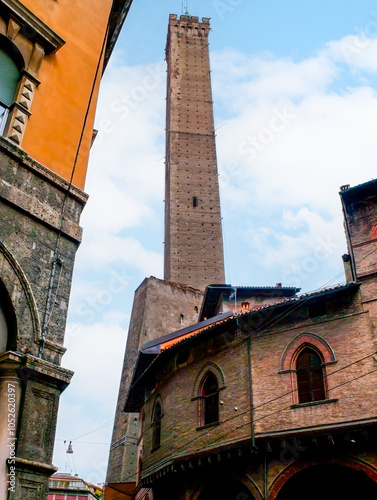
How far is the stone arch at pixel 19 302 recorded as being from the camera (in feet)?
17.6

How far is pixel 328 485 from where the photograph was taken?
524 inches

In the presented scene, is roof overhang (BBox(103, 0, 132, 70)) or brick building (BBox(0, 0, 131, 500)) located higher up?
roof overhang (BBox(103, 0, 132, 70))

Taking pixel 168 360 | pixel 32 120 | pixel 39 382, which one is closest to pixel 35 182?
pixel 32 120

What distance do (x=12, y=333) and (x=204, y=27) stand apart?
172ft

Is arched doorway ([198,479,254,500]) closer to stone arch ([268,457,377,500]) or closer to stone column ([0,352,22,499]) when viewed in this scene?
stone arch ([268,457,377,500])

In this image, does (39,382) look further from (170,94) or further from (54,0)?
(170,94)

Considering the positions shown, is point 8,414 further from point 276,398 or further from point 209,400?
point 209,400

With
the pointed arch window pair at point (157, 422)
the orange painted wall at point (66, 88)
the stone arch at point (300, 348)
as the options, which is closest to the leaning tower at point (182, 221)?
the pointed arch window pair at point (157, 422)

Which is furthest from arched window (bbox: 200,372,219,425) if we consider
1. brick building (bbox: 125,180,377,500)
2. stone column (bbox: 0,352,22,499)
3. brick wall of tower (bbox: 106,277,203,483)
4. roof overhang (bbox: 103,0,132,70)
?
brick wall of tower (bbox: 106,277,203,483)

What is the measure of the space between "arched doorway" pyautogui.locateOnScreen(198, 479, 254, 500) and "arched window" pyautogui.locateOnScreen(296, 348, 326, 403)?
9.62 ft

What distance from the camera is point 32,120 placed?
6.47 metres

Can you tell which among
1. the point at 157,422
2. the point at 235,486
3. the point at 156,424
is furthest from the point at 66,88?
the point at 156,424

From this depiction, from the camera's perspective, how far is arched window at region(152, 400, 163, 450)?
687 inches

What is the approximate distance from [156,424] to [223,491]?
4.04 metres
